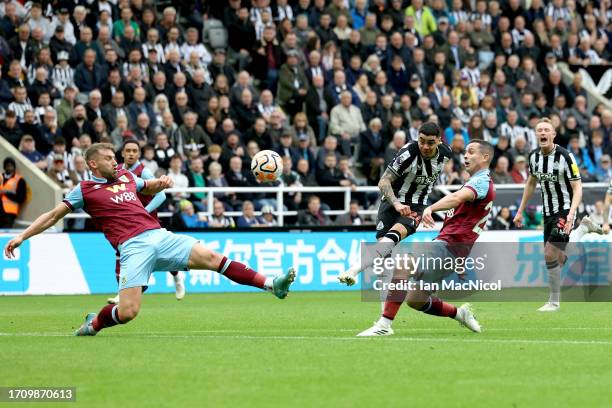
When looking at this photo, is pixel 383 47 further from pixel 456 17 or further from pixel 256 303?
pixel 256 303

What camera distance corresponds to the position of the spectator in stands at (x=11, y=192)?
21984 mm

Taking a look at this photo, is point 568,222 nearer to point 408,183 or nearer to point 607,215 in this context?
point 607,215

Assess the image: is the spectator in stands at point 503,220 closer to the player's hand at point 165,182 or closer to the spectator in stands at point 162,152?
the spectator in stands at point 162,152

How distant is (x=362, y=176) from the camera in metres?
26.5

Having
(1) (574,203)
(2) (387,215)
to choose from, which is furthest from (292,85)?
(2) (387,215)

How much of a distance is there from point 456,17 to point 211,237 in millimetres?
11344

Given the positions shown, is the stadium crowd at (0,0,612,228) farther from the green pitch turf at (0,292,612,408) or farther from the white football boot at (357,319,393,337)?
the white football boot at (357,319,393,337)

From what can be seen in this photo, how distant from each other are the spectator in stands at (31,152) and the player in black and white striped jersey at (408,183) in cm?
1007

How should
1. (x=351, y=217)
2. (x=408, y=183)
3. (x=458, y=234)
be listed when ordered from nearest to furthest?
(x=458, y=234) < (x=408, y=183) < (x=351, y=217)

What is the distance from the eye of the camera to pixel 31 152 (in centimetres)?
2278

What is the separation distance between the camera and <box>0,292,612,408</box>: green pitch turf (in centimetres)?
854

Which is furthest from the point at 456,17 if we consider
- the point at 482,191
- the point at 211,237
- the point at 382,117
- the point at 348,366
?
the point at 348,366

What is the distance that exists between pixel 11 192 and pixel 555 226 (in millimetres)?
10094

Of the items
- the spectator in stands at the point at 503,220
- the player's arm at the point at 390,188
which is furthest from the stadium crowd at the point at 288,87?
the player's arm at the point at 390,188
